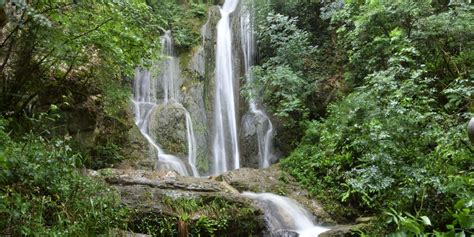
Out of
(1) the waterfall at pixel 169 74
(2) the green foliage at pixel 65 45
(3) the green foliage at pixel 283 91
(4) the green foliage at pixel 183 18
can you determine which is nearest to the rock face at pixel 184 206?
(2) the green foliage at pixel 65 45

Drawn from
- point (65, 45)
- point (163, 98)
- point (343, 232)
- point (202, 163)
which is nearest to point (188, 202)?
point (343, 232)

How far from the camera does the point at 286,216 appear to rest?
7.07m

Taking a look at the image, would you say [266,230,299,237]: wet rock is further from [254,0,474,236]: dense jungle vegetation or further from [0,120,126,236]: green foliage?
[0,120,126,236]: green foliage

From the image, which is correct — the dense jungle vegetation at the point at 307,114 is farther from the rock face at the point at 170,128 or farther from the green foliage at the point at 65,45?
the rock face at the point at 170,128

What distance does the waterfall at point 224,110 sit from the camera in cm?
1261

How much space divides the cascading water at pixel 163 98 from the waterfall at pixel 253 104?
2.26 meters

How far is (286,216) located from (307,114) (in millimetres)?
4671

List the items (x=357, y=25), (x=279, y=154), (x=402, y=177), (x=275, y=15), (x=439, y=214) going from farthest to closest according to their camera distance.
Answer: (x=275, y=15)
(x=279, y=154)
(x=357, y=25)
(x=402, y=177)
(x=439, y=214)

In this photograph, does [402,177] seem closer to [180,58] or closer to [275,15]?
[275,15]

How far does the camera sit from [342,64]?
1209cm

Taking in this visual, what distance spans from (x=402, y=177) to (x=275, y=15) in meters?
8.80

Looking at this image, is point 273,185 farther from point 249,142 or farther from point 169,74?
point 169,74

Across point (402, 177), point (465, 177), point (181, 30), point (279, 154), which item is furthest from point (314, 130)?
point (181, 30)

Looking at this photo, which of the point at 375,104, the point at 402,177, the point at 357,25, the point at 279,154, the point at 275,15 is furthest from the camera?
the point at 275,15
